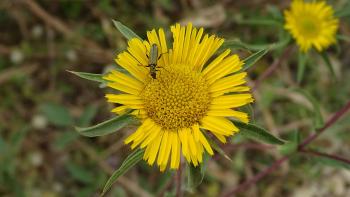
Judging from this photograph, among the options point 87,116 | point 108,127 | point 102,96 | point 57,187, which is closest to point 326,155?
point 108,127

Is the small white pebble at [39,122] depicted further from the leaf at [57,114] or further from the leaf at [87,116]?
the leaf at [87,116]

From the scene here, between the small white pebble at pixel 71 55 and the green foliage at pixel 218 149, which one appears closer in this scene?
the green foliage at pixel 218 149

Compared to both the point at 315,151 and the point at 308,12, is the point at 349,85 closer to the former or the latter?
the point at 308,12

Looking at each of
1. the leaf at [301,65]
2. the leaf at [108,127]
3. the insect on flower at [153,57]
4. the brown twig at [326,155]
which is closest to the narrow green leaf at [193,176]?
the leaf at [108,127]

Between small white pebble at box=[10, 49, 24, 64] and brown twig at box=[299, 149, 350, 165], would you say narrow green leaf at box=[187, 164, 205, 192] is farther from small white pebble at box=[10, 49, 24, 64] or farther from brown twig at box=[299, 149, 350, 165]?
small white pebble at box=[10, 49, 24, 64]

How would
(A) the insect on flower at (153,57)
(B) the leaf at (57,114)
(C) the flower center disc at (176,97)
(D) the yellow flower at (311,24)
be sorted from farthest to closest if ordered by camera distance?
(B) the leaf at (57,114) → (D) the yellow flower at (311,24) → (C) the flower center disc at (176,97) → (A) the insect on flower at (153,57)

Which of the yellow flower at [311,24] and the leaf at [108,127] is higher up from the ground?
the yellow flower at [311,24]

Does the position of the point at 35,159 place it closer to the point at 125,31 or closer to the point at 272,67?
the point at 272,67

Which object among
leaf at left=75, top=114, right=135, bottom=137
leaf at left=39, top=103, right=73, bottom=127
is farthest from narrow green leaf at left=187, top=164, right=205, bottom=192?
leaf at left=39, top=103, right=73, bottom=127
